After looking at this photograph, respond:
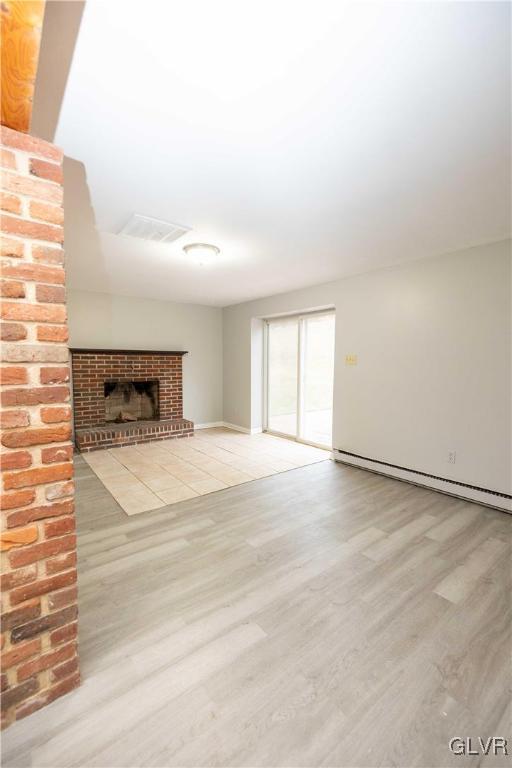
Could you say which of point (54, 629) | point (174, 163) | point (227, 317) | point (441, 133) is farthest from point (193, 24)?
point (227, 317)

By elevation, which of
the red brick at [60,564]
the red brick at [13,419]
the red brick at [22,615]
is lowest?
the red brick at [22,615]

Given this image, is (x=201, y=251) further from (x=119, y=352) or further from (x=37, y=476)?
(x=119, y=352)

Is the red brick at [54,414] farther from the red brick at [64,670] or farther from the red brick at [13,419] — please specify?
the red brick at [64,670]

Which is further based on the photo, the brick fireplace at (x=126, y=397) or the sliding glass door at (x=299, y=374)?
the sliding glass door at (x=299, y=374)

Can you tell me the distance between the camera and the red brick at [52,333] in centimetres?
108

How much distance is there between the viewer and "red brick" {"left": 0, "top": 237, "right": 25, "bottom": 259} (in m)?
1.01

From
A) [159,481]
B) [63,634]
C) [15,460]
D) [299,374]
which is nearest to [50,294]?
[15,460]

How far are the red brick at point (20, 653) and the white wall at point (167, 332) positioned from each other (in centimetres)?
440

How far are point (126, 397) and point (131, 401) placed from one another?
113 millimetres

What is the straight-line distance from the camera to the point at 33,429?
1075 mm

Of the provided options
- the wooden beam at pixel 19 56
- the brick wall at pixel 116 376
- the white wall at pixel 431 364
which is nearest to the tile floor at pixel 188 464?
the brick wall at pixel 116 376

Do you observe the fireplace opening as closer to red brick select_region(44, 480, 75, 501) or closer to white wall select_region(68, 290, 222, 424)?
white wall select_region(68, 290, 222, 424)

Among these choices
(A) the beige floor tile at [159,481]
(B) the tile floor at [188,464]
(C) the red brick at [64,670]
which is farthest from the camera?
(A) the beige floor tile at [159,481]

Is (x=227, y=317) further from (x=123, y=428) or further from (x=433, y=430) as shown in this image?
(x=433, y=430)
